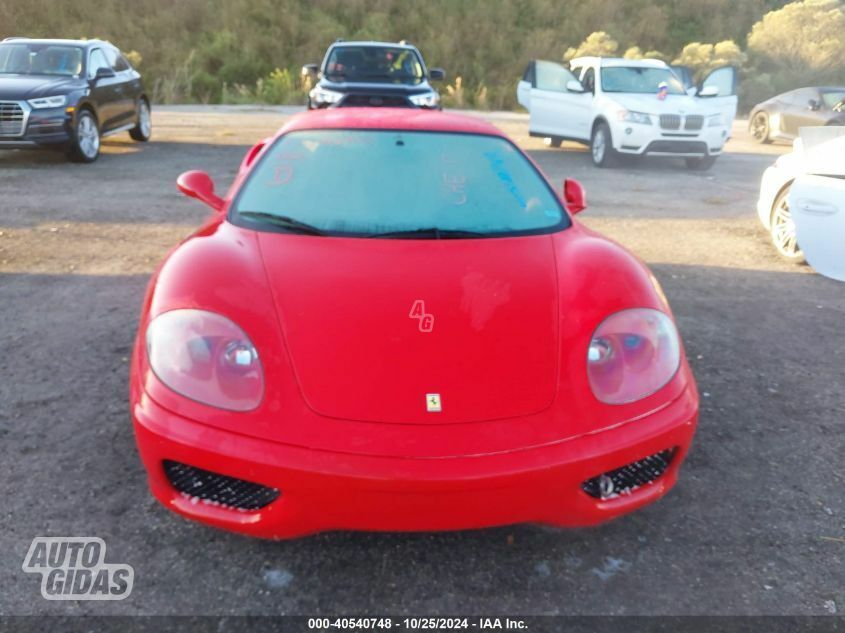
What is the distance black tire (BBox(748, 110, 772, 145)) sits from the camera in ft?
53.2

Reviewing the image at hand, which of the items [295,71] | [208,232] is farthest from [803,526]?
[295,71]

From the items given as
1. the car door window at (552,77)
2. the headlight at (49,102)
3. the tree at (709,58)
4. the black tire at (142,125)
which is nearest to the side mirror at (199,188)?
the headlight at (49,102)

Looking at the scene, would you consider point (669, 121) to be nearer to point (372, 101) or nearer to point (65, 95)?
point (372, 101)

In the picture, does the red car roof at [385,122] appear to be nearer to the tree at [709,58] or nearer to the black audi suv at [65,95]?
the black audi suv at [65,95]

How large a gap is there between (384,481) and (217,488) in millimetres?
573

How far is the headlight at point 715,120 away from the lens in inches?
447

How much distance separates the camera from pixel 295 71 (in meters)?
28.3

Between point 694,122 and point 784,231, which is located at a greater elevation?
point 694,122

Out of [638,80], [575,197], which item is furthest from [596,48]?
[575,197]

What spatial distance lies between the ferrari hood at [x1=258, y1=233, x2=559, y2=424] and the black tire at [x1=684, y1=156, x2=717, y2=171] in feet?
33.5

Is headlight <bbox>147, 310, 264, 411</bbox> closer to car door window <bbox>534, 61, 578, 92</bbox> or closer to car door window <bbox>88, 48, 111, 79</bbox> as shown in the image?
car door window <bbox>88, 48, 111, 79</bbox>

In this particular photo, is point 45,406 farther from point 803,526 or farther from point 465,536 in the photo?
point 803,526

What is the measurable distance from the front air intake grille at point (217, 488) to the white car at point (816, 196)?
5.10 metres

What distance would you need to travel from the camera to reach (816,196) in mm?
5555
